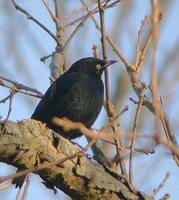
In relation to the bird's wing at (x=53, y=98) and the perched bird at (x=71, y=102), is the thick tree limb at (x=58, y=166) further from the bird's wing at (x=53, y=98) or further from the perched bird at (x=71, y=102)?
the bird's wing at (x=53, y=98)

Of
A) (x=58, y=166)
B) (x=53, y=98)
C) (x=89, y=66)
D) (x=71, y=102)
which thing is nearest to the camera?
(x=58, y=166)

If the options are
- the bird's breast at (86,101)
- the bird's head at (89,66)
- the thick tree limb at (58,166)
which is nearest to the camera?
the thick tree limb at (58,166)

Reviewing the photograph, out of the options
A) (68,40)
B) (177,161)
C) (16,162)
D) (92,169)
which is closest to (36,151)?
(16,162)

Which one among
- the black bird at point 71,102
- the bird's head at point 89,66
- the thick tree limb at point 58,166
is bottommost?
the thick tree limb at point 58,166

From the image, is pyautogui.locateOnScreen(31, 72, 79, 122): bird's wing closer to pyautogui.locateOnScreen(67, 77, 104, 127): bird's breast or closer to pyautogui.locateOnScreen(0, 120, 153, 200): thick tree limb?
pyautogui.locateOnScreen(67, 77, 104, 127): bird's breast

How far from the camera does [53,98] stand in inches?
210

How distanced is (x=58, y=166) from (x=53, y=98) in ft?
7.72

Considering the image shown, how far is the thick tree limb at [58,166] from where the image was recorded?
288 centimetres

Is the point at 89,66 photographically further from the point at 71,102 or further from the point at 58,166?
the point at 58,166

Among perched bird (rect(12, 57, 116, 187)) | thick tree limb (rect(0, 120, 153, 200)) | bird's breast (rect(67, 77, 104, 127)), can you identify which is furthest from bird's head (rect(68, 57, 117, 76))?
thick tree limb (rect(0, 120, 153, 200))

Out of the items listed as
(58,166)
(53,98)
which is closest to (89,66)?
(53,98)

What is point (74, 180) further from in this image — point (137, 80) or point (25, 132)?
point (137, 80)

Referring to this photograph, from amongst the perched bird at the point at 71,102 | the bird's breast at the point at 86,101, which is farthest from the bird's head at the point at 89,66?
the bird's breast at the point at 86,101

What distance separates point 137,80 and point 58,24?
5.48ft
